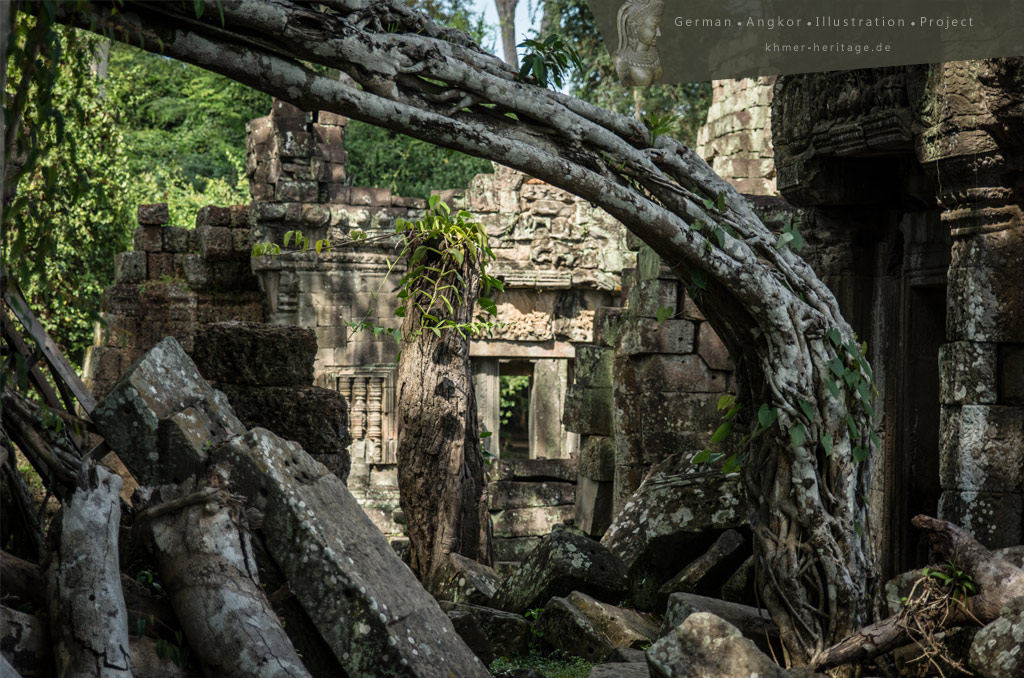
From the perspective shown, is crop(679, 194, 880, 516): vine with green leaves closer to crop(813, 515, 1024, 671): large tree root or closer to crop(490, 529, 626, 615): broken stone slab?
crop(813, 515, 1024, 671): large tree root

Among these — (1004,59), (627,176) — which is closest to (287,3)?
(627,176)

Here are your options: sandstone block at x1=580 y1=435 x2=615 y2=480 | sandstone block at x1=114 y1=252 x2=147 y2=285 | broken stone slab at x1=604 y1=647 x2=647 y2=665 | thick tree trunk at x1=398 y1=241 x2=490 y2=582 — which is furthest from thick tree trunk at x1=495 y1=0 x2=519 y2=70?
broken stone slab at x1=604 y1=647 x2=647 y2=665

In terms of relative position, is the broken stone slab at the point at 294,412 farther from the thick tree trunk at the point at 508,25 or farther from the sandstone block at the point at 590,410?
the thick tree trunk at the point at 508,25

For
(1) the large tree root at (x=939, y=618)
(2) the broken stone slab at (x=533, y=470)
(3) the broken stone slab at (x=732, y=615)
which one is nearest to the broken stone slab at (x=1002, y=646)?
(1) the large tree root at (x=939, y=618)

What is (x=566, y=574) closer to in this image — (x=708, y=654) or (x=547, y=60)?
(x=708, y=654)

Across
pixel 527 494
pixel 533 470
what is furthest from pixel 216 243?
pixel 527 494

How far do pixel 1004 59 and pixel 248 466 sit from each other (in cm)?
367

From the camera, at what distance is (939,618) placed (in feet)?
13.9

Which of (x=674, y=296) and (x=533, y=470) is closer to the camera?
(x=674, y=296)

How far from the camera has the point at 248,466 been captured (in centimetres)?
372

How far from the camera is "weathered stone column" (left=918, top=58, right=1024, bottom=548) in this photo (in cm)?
491

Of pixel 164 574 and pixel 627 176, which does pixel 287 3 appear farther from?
pixel 164 574

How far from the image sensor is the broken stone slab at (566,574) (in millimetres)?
5535

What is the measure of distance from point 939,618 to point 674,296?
446cm
